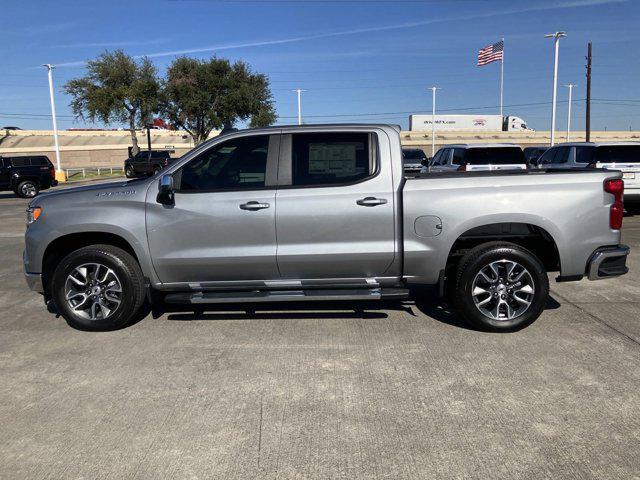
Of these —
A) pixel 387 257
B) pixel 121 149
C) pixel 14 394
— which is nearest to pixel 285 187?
pixel 387 257

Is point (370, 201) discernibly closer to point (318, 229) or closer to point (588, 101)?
point (318, 229)

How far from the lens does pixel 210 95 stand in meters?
43.7

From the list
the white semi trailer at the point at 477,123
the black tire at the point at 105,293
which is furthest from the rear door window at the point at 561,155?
the white semi trailer at the point at 477,123

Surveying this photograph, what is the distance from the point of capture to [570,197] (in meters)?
5.18

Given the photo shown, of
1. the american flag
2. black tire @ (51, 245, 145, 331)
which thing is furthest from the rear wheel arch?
the american flag

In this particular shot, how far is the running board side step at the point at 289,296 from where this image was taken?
5.22 meters

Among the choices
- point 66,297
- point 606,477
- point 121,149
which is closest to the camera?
point 606,477

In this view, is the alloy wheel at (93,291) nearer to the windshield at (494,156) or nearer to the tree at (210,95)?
the windshield at (494,156)

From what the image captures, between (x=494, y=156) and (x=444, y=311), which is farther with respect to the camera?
(x=494, y=156)

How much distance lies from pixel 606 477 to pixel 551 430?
52 cm

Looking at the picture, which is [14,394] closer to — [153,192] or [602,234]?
[153,192]

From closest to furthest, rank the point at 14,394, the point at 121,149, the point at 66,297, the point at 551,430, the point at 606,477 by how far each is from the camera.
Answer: the point at 606,477
the point at 551,430
the point at 14,394
the point at 66,297
the point at 121,149

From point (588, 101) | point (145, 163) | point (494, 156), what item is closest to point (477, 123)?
point (588, 101)

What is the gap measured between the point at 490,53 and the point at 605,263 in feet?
175
